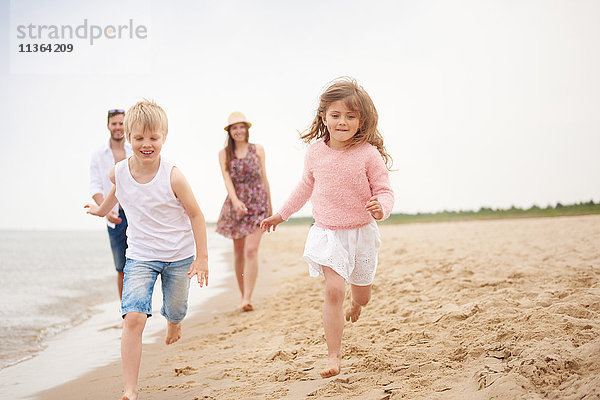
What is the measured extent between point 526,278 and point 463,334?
2.03 meters

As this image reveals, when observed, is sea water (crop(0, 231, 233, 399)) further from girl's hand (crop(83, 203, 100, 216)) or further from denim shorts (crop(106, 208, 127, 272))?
girl's hand (crop(83, 203, 100, 216))

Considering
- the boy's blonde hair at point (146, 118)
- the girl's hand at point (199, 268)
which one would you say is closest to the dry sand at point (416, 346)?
the girl's hand at point (199, 268)

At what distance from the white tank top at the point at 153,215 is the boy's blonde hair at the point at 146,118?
0.23 metres

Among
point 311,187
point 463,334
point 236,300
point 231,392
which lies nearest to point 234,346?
point 231,392

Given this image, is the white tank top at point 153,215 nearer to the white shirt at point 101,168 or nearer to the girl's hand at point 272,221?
the girl's hand at point 272,221

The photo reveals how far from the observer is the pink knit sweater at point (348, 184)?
319 centimetres

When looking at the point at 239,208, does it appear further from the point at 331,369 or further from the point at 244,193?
the point at 331,369

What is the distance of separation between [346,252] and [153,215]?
1.18 meters

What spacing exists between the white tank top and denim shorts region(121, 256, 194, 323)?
5 centimetres

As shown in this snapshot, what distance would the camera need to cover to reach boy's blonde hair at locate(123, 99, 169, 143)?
3.06 m

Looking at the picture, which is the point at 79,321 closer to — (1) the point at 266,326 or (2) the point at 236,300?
(2) the point at 236,300

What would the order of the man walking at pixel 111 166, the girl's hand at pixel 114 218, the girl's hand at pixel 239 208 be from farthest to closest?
the girl's hand at pixel 239 208
the man walking at pixel 111 166
the girl's hand at pixel 114 218

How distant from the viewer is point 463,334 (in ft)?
10.8

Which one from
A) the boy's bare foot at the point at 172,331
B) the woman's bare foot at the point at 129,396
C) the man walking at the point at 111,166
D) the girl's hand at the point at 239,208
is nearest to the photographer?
the woman's bare foot at the point at 129,396
